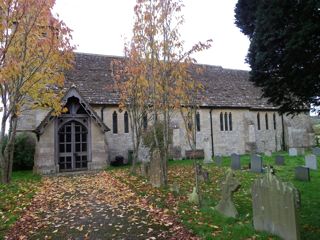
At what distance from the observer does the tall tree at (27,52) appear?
11.8m

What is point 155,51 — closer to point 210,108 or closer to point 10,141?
point 10,141

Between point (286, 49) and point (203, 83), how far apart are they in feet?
70.0

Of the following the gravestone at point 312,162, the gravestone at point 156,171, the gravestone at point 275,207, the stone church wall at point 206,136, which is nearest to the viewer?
the gravestone at point 275,207

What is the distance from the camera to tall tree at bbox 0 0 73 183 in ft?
38.9

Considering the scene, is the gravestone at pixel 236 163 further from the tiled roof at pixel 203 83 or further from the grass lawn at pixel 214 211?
the tiled roof at pixel 203 83

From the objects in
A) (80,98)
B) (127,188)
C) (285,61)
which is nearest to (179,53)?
(285,61)

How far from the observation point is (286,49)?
767 centimetres

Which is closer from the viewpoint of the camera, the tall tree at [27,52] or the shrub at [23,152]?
the tall tree at [27,52]

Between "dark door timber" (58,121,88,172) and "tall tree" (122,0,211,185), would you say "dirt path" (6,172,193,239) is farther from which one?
"dark door timber" (58,121,88,172)

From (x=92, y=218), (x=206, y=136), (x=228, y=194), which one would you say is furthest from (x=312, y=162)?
(x=206, y=136)

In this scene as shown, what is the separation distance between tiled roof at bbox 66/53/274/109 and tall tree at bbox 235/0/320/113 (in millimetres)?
12216

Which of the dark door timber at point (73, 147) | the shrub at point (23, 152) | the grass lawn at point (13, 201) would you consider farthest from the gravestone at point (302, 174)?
the shrub at point (23, 152)

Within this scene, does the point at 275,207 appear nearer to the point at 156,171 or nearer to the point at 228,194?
the point at 228,194

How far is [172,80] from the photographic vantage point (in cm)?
1124
